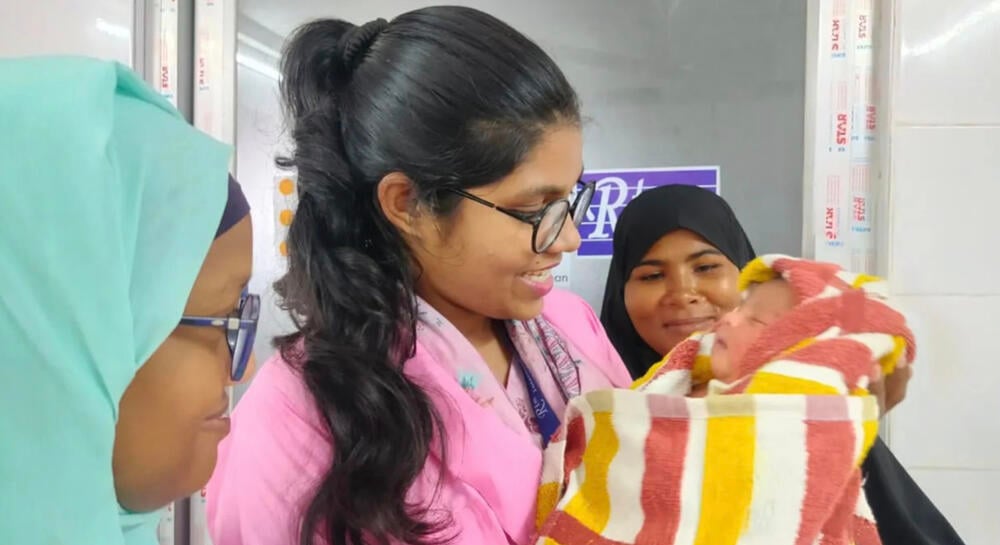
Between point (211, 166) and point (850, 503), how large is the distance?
72 centimetres

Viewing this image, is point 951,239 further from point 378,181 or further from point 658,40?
point 378,181

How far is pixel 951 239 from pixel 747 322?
0.91 m

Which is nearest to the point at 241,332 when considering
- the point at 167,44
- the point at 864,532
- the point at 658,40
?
the point at 864,532

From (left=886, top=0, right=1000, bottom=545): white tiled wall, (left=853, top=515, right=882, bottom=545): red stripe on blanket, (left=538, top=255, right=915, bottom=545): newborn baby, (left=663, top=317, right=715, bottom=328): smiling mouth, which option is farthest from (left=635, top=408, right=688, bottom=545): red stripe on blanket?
(left=886, top=0, right=1000, bottom=545): white tiled wall

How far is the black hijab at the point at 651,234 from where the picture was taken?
1.48 metres

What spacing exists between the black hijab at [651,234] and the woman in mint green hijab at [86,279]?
3.51 ft

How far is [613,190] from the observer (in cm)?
182

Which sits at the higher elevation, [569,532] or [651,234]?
[651,234]

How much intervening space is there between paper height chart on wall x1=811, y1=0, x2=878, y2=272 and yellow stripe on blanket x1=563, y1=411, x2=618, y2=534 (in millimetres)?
1070

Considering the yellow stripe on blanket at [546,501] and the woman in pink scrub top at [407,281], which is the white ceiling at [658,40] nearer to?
the woman in pink scrub top at [407,281]

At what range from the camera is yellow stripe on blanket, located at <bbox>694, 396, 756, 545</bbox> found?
0.74 m

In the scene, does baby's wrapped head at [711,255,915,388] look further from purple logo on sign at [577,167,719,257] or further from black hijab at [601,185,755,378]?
purple logo on sign at [577,167,719,257]

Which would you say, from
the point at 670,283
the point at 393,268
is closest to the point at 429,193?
the point at 393,268

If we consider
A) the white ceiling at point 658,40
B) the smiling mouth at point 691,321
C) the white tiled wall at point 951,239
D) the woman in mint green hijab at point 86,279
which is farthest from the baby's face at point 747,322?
the white ceiling at point 658,40
